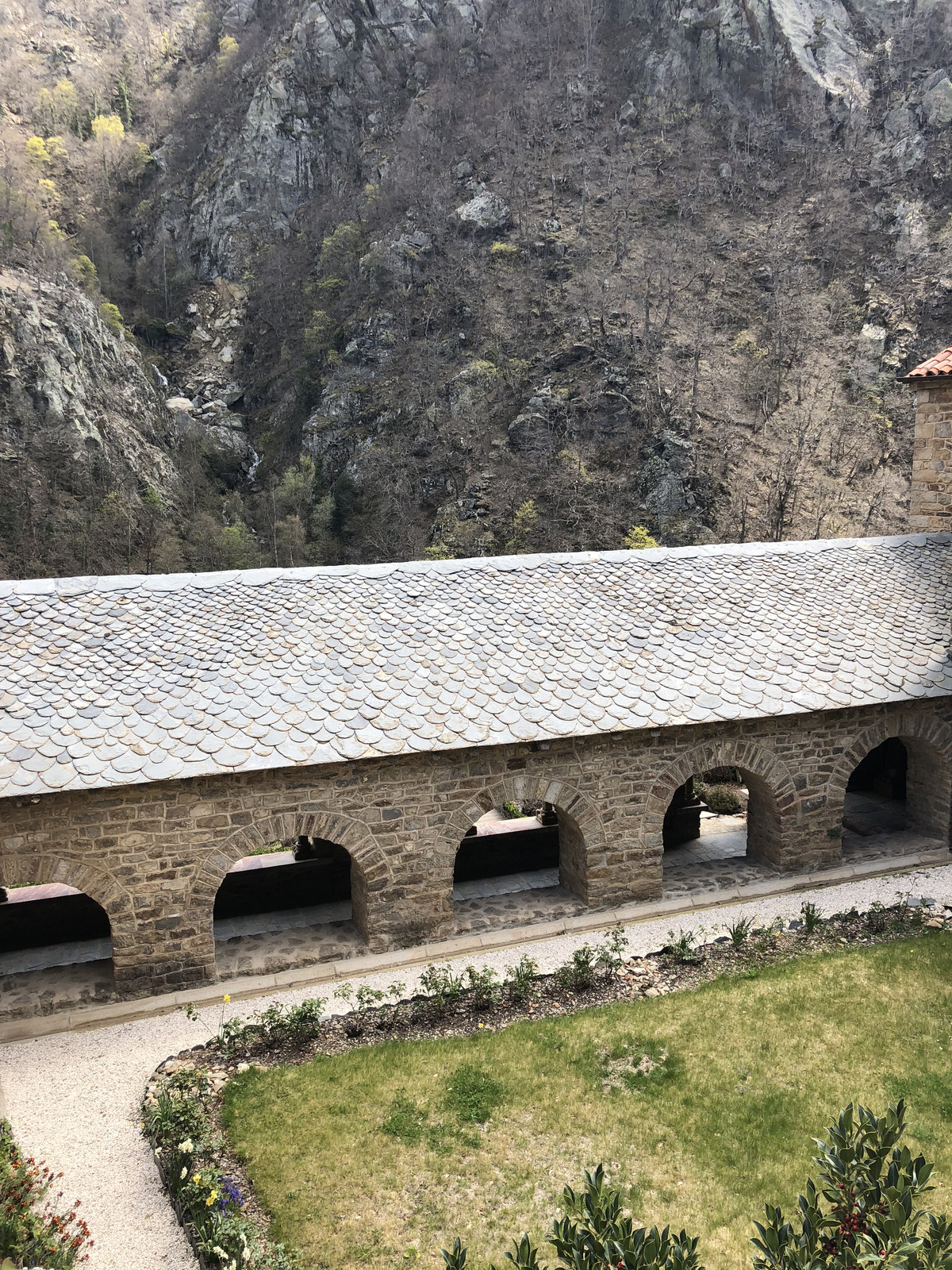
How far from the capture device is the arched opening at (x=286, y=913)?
10.6 meters

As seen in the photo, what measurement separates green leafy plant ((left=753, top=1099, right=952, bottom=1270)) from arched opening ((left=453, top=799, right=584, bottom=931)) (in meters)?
5.89

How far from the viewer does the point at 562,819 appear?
39.5 feet

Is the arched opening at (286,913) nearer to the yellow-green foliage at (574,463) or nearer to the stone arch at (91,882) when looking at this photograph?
the stone arch at (91,882)

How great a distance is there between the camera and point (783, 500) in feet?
112

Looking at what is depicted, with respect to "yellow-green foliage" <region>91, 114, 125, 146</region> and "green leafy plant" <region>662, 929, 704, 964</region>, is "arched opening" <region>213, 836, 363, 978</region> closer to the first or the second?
"green leafy plant" <region>662, 929, 704, 964</region>

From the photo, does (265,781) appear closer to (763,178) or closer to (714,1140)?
(714,1140)

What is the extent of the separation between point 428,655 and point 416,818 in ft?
6.89

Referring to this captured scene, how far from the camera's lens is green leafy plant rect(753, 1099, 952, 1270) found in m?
4.80

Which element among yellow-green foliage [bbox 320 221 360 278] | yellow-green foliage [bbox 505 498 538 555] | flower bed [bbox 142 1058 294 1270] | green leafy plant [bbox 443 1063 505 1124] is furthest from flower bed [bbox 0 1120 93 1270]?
yellow-green foliage [bbox 320 221 360 278]

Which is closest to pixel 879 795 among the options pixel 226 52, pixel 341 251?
→ pixel 341 251

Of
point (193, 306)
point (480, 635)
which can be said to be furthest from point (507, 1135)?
point (193, 306)

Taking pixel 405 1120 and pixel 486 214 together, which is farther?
pixel 486 214

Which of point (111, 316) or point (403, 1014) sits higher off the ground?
point (111, 316)

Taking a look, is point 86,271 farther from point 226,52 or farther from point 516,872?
point 516,872
